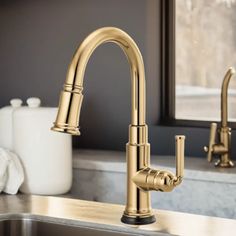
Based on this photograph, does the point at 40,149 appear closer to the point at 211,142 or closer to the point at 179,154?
the point at 211,142

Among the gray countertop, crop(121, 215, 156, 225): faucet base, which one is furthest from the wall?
crop(121, 215, 156, 225): faucet base

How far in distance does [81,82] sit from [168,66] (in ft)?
3.47

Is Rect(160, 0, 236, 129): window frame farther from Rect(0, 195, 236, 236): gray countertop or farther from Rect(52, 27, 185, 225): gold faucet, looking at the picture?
Rect(52, 27, 185, 225): gold faucet

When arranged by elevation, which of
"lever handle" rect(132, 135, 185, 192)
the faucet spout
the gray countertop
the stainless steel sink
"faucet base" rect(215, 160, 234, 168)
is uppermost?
the faucet spout

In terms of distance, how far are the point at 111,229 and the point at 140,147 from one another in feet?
0.55

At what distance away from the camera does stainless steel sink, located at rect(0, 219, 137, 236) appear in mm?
1169

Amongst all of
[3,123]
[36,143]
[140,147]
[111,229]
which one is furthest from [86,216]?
[3,123]

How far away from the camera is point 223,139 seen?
1824 millimetres

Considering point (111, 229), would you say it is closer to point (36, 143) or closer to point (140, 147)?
point (140, 147)

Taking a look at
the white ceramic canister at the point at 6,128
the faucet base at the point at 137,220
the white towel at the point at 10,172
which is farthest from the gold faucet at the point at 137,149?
the white ceramic canister at the point at 6,128

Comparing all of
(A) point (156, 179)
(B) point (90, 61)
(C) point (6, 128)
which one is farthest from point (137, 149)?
(B) point (90, 61)

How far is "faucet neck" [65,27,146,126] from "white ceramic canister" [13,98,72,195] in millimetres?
707

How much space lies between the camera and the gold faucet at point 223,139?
5.87 feet

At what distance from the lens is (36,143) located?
178 centimetres
